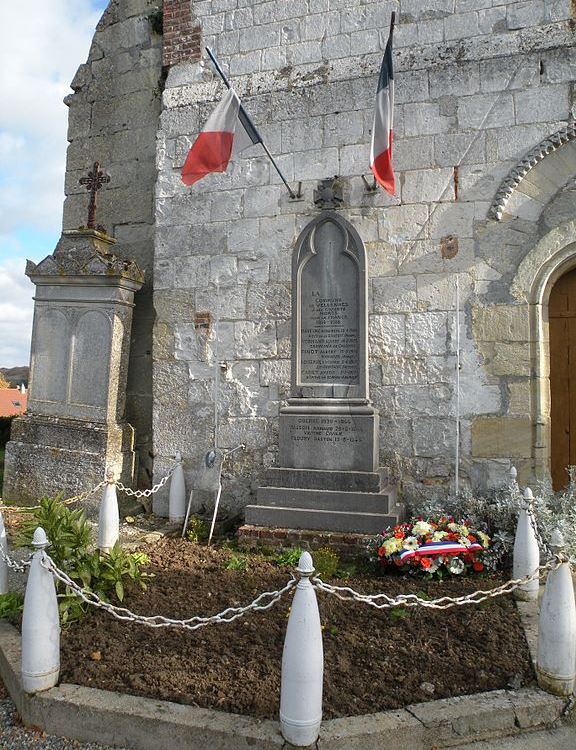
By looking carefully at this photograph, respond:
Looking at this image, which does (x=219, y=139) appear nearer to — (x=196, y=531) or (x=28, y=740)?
(x=196, y=531)

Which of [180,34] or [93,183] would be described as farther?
[93,183]

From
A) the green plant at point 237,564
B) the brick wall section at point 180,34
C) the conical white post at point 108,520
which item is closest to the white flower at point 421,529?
the green plant at point 237,564

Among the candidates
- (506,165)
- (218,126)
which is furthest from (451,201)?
(218,126)

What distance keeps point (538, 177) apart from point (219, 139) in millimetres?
3126

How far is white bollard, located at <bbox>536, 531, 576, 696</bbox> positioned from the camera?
2.75m

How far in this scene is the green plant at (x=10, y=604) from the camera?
3621mm

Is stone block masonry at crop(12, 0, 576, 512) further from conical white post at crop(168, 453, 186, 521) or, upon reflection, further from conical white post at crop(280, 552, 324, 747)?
conical white post at crop(280, 552, 324, 747)

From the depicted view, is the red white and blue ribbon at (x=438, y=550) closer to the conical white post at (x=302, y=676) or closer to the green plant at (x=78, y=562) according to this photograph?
the green plant at (x=78, y=562)

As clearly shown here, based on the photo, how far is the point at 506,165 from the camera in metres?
5.75

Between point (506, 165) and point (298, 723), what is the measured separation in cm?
528

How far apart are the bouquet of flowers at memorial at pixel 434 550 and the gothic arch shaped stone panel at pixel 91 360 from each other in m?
3.76

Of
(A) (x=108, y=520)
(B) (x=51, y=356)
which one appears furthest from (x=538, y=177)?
(B) (x=51, y=356)

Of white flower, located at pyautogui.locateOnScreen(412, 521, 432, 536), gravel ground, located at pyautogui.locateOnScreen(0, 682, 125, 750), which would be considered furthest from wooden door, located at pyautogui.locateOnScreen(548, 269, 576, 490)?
gravel ground, located at pyautogui.locateOnScreen(0, 682, 125, 750)

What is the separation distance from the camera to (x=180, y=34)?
710 cm
